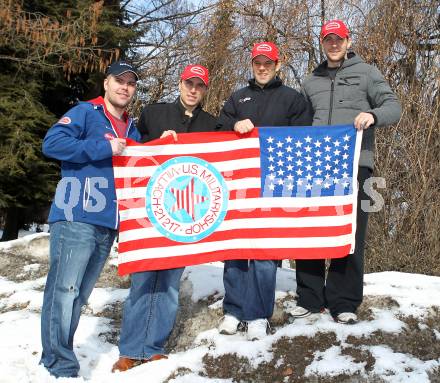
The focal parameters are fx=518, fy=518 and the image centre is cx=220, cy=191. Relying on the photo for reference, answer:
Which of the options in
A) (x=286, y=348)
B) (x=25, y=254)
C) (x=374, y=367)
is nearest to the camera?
(x=374, y=367)

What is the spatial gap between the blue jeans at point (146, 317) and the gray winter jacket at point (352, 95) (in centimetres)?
187

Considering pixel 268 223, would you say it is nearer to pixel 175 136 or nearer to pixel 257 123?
pixel 257 123

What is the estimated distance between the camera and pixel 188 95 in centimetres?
409

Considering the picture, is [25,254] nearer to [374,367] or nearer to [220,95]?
[220,95]

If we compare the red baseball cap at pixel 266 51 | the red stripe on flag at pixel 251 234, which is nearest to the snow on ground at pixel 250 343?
the red stripe on flag at pixel 251 234

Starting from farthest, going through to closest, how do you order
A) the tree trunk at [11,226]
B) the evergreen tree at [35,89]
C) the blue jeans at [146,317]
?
the tree trunk at [11,226] → the evergreen tree at [35,89] → the blue jeans at [146,317]

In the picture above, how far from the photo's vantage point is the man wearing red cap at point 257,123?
4066mm

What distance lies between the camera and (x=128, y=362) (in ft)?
12.5

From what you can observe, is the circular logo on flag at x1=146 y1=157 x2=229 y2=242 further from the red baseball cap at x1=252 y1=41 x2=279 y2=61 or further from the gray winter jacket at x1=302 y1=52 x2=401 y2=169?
the gray winter jacket at x1=302 y1=52 x2=401 y2=169

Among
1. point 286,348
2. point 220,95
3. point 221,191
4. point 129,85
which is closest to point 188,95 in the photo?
point 129,85

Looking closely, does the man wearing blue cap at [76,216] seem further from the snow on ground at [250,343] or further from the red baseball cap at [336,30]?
the red baseball cap at [336,30]

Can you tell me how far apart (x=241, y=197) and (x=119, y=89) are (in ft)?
4.22

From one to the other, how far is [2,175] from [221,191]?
8.70 m

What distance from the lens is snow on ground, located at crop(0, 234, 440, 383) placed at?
3582 millimetres
